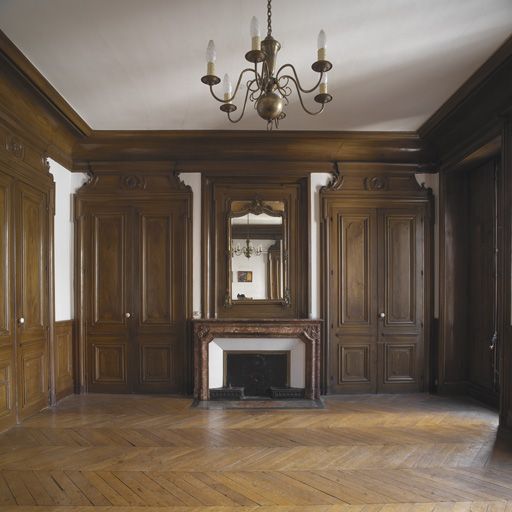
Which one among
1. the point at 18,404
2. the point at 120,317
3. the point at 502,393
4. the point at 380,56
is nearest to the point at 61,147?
the point at 120,317

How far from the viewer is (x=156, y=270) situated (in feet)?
15.9

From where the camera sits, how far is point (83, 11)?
2.64 m

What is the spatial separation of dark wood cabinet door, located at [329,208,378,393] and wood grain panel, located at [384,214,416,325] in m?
0.16

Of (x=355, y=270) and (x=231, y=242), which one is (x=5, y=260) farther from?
(x=355, y=270)

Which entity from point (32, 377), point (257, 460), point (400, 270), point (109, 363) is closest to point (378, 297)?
point (400, 270)

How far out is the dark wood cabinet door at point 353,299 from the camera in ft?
15.9

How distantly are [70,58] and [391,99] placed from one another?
2906 millimetres

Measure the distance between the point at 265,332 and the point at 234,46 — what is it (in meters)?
3.00

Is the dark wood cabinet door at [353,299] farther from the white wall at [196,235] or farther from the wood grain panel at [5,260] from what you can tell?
the wood grain panel at [5,260]

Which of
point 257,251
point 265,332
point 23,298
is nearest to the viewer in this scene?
point 23,298

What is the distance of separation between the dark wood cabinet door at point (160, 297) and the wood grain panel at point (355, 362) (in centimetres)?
197

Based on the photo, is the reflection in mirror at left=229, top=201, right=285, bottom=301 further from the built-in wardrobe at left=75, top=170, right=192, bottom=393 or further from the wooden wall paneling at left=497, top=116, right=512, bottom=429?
the wooden wall paneling at left=497, top=116, right=512, bottom=429

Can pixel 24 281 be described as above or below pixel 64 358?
above

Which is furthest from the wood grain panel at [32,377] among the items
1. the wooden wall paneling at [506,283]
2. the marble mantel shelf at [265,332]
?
the wooden wall paneling at [506,283]
